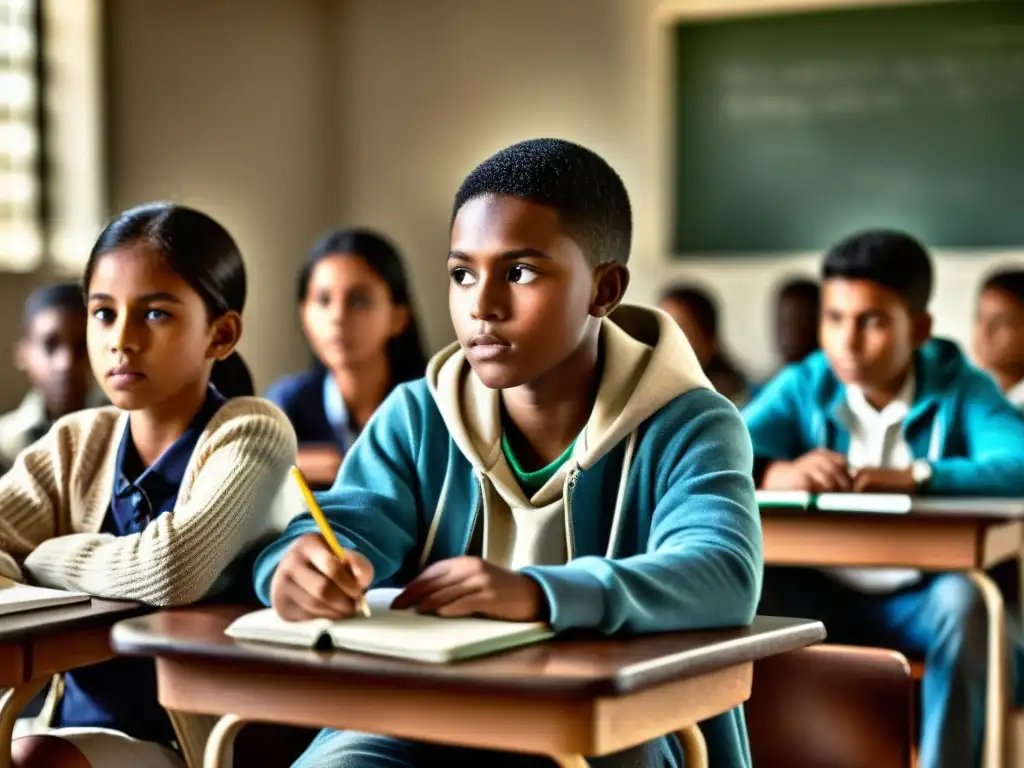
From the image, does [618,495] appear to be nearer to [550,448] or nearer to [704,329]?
[550,448]

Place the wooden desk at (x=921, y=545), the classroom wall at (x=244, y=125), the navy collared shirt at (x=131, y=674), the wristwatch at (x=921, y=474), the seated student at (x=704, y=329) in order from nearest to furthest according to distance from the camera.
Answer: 1. the navy collared shirt at (x=131, y=674)
2. the wooden desk at (x=921, y=545)
3. the wristwatch at (x=921, y=474)
4. the seated student at (x=704, y=329)
5. the classroom wall at (x=244, y=125)

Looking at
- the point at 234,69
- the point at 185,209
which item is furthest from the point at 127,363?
the point at 234,69

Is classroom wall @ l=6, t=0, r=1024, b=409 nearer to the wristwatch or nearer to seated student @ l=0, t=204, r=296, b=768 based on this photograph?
the wristwatch

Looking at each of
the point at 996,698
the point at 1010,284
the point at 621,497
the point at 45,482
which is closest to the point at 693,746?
the point at 621,497

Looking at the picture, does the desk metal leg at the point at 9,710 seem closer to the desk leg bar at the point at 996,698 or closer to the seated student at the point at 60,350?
the desk leg bar at the point at 996,698

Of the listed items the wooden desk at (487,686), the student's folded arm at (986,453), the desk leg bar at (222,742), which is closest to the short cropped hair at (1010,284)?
the student's folded arm at (986,453)

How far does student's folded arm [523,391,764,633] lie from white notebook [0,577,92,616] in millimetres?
619

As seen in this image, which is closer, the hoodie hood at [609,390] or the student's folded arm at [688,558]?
the student's folded arm at [688,558]

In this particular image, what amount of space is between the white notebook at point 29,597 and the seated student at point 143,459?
0.23 feet

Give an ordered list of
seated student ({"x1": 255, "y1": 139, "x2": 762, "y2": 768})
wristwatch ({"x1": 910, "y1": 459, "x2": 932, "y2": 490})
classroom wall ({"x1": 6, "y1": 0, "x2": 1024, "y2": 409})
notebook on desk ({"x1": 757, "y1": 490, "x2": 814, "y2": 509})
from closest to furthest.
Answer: seated student ({"x1": 255, "y1": 139, "x2": 762, "y2": 768}) → notebook on desk ({"x1": 757, "y1": 490, "x2": 814, "y2": 509}) → wristwatch ({"x1": 910, "y1": 459, "x2": 932, "y2": 490}) → classroom wall ({"x1": 6, "y1": 0, "x2": 1024, "y2": 409})

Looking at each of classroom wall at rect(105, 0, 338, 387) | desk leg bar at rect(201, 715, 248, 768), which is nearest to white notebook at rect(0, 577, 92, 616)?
desk leg bar at rect(201, 715, 248, 768)

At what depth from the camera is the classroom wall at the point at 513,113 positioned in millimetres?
7398

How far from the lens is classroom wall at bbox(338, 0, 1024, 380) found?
740 centimetres

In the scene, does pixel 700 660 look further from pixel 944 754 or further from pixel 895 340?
pixel 895 340
